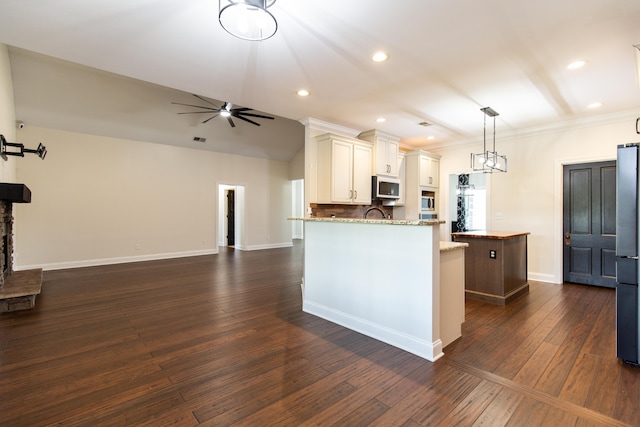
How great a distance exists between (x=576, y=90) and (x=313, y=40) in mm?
3434

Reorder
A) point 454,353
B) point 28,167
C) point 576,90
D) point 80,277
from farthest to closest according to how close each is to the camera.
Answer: point 28,167 < point 80,277 < point 576,90 < point 454,353

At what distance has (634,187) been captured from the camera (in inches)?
92.0

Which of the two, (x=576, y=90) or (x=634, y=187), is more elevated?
(x=576, y=90)

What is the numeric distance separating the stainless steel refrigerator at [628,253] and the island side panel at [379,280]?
4.67 ft

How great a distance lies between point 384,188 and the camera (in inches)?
226

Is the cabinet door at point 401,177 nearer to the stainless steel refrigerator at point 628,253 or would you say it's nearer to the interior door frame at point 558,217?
the interior door frame at point 558,217

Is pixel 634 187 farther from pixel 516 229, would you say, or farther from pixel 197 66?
pixel 197 66

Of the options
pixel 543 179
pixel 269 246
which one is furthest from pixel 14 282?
pixel 543 179

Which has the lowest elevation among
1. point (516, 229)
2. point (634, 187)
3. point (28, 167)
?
point (516, 229)

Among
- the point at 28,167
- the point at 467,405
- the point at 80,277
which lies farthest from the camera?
the point at 28,167

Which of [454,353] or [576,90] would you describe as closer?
[454,353]

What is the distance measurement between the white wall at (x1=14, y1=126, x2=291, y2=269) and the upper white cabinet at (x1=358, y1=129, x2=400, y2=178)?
4559 mm

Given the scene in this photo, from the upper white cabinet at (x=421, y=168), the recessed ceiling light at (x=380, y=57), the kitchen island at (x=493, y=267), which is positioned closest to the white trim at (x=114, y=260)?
the upper white cabinet at (x=421, y=168)

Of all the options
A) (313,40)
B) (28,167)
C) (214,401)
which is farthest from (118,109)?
(214,401)
